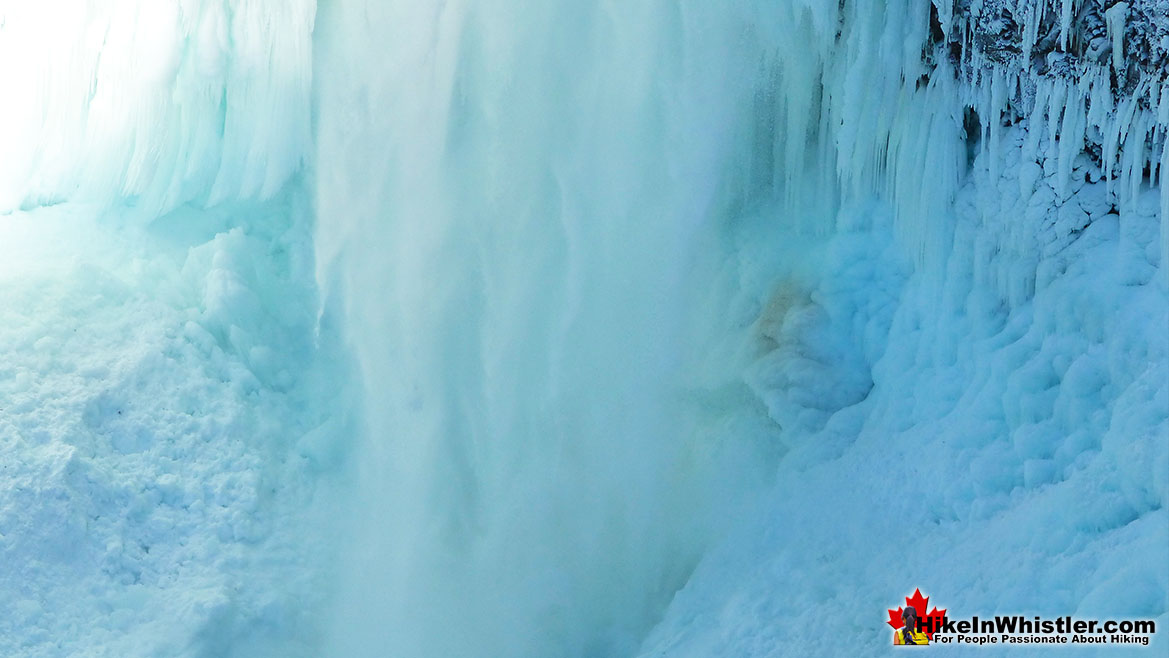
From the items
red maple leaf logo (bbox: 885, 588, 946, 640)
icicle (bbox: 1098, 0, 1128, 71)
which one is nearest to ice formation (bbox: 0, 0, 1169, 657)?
icicle (bbox: 1098, 0, 1128, 71)

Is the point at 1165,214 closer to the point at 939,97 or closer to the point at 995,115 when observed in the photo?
the point at 995,115

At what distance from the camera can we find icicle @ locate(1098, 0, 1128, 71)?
677cm

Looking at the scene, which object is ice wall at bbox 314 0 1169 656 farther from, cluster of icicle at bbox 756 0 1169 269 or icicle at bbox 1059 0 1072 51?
icicle at bbox 1059 0 1072 51

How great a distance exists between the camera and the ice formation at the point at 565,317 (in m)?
7.03

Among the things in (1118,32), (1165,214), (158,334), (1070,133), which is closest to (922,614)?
(1165,214)

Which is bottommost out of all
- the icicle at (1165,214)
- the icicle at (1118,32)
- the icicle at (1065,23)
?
the icicle at (1165,214)

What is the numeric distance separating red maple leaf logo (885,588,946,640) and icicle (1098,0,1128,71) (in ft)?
10.0

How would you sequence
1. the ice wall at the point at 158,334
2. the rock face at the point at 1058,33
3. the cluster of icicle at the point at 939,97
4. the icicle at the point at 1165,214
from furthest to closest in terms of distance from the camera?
the ice wall at the point at 158,334 → the cluster of icicle at the point at 939,97 → the rock face at the point at 1058,33 → the icicle at the point at 1165,214

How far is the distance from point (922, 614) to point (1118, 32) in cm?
330

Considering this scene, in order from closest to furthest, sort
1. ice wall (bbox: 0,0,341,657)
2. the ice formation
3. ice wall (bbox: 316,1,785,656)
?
the ice formation < ice wall (bbox: 316,1,785,656) < ice wall (bbox: 0,0,341,657)

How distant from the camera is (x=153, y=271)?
10875 mm

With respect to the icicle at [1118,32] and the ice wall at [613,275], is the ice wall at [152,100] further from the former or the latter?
the icicle at [1118,32]

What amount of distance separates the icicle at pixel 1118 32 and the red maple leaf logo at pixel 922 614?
306 centimetres

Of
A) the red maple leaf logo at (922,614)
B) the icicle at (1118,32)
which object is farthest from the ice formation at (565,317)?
the red maple leaf logo at (922,614)
